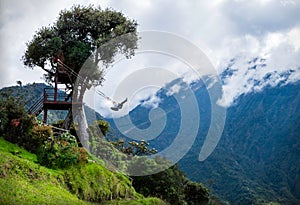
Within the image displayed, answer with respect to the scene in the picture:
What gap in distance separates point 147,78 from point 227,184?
172 feet

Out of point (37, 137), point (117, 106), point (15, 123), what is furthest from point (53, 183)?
point (117, 106)

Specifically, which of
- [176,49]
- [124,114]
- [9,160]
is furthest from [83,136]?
[9,160]

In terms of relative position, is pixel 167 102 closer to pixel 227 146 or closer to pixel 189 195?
pixel 189 195

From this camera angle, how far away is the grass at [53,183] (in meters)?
9.85

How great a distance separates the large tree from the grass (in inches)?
311

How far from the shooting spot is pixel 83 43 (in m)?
24.3

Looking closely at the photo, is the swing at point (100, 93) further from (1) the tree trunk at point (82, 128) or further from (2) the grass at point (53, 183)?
(2) the grass at point (53, 183)

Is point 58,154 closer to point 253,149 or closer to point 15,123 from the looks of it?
point 15,123

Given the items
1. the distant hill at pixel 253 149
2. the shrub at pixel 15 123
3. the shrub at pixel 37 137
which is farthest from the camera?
the distant hill at pixel 253 149

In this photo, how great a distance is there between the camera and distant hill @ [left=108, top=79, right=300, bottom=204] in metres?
62.9

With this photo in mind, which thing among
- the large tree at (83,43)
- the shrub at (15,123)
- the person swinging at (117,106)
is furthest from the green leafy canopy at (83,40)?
the shrub at (15,123)

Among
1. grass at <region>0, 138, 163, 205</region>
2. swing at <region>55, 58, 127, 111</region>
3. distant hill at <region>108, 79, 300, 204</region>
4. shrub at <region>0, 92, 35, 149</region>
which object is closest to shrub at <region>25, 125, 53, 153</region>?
shrub at <region>0, 92, 35, 149</region>

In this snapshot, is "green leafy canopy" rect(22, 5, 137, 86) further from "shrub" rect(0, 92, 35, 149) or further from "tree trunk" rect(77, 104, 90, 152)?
"shrub" rect(0, 92, 35, 149)

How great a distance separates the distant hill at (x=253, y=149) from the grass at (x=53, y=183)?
1294 cm
